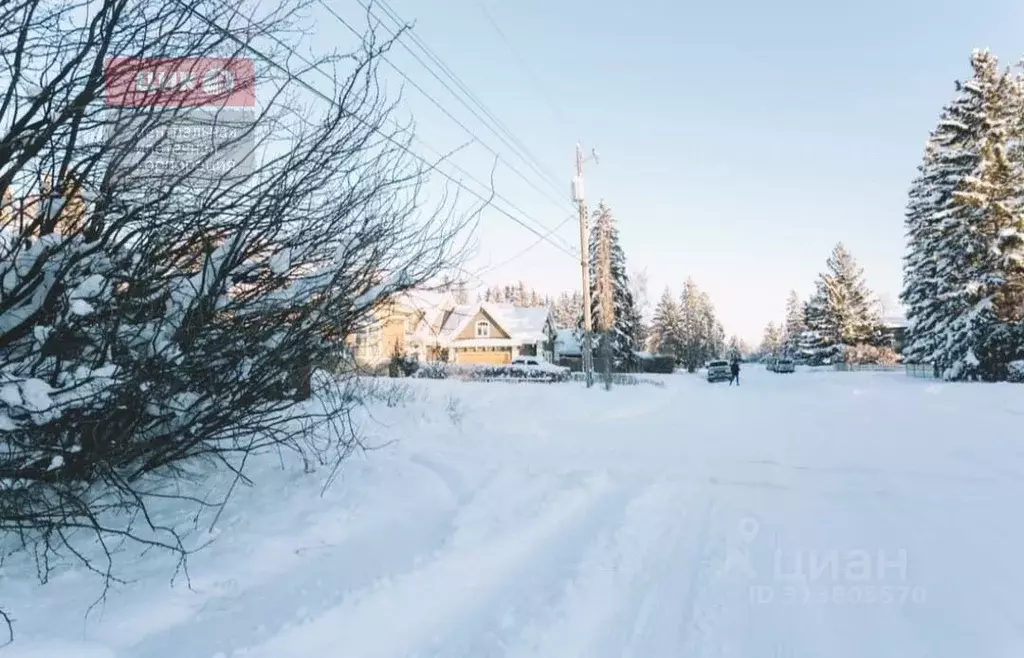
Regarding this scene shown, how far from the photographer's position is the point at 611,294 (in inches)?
1662

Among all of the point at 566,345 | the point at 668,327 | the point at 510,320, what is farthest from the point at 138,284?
the point at 668,327

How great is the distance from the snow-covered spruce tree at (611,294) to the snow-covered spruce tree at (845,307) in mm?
22699

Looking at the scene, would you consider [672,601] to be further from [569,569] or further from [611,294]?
[611,294]

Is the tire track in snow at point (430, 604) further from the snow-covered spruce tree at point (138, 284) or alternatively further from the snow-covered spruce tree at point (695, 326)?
the snow-covered spruce tree at point (695, 326)

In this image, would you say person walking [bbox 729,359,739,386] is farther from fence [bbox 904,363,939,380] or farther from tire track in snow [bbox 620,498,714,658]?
tire track in snow [bbox 620,498,714,658]

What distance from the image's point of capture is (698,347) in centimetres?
8562

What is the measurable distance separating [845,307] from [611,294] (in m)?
26.5

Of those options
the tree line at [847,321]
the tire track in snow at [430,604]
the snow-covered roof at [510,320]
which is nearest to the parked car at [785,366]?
the tree line at [847,321]

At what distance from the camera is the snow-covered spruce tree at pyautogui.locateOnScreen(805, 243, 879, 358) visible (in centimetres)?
5344

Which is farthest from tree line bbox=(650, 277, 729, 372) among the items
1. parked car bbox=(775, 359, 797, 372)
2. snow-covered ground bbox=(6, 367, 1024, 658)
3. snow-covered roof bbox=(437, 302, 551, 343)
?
snow-covered ground bbox=(6, 367, 1024, 658)

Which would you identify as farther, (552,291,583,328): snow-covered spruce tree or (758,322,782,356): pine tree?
(758,322,782,356): pine tree

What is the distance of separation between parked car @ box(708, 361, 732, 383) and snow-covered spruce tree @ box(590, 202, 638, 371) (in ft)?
21.3

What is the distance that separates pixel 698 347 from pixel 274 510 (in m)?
86.6

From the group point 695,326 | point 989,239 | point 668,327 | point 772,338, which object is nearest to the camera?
point 989,239
